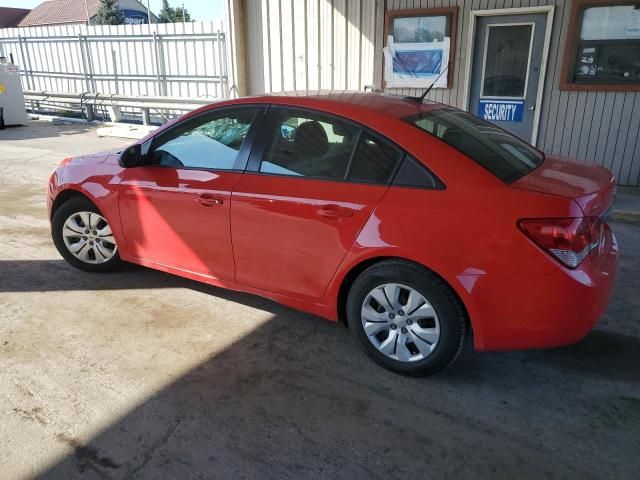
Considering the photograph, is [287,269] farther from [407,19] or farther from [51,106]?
[51,106]

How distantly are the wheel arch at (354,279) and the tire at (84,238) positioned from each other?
7.09ft

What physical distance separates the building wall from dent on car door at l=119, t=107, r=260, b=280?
4986 millimetres

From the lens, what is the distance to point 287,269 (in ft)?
10.9

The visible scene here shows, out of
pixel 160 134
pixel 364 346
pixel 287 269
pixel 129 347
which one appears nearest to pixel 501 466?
pixel 364 346

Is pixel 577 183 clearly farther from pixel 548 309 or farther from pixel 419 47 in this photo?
pixel 419 47

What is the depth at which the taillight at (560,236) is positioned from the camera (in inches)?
100.0

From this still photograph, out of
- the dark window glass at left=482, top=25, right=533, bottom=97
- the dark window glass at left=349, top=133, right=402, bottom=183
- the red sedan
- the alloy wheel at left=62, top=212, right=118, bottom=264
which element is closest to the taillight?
the red sedan

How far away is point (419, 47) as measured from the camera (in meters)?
7.68

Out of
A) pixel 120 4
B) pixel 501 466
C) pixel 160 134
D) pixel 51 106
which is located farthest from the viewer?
pixel 120 4

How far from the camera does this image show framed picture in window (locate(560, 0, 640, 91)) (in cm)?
639

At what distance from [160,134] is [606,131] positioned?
585 cm

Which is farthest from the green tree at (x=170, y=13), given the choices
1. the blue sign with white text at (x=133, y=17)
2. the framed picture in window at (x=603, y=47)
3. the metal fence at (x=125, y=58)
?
the framed picture in window at (x=603, y=47)

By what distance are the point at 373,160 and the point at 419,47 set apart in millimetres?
5365

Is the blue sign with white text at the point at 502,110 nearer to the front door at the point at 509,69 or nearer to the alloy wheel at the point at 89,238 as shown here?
the front door at the point at 509,69
